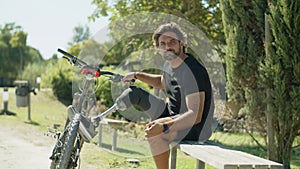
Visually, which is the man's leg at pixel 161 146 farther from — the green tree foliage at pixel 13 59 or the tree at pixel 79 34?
the tree at pixel 79 34

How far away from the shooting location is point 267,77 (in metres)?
4.74

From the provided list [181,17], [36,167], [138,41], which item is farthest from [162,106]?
[138,41]

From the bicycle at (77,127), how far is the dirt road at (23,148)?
189cm

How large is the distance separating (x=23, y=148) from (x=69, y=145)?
352cm

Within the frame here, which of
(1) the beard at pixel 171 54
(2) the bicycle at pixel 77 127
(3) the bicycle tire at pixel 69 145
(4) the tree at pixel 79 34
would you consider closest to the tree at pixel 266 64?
(1) the beard at pixel 171 54

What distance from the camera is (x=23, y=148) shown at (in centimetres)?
616

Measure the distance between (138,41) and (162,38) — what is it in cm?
681

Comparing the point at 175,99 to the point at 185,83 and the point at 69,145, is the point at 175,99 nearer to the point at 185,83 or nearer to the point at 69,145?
the point at 185,83

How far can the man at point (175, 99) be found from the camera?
2.93m

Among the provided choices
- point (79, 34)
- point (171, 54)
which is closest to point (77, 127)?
point (171, 54)

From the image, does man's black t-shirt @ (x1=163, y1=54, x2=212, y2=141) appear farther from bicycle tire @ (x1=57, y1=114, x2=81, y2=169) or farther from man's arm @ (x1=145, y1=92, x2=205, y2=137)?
bicycle tire @ (x1=57, y1=114, x2=81, y2=169)

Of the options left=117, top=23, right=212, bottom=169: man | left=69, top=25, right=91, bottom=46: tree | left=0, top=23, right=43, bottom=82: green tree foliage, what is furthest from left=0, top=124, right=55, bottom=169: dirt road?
left=69, top=25, right=91, bottom=46: tree

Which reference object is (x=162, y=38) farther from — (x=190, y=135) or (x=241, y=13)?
(x=241, y=13)

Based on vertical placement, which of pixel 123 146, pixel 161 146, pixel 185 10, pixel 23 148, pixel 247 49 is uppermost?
pixel 185 10
